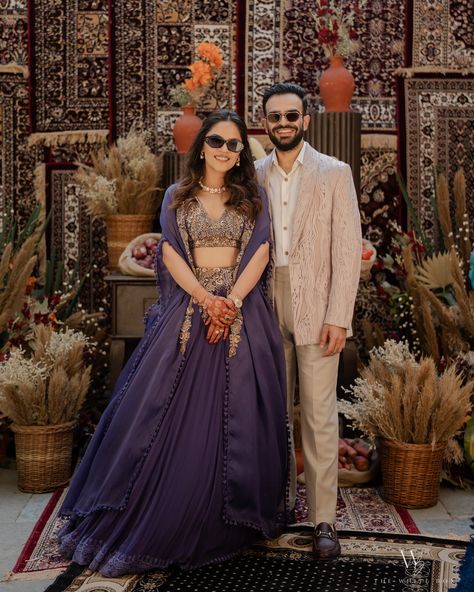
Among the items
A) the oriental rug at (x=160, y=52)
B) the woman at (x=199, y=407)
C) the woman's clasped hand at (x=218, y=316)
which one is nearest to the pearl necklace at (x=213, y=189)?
the woman at (x=199, y=407)

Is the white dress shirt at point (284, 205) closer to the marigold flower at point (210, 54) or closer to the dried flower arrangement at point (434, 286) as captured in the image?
the dried flower arrangement at point (434, 286)

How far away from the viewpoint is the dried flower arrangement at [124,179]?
17.0 ft

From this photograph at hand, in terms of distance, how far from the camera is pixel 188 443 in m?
3.39

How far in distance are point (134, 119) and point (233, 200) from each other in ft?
7.46

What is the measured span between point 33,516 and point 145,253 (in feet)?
5.28

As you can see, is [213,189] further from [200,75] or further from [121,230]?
[200,75]

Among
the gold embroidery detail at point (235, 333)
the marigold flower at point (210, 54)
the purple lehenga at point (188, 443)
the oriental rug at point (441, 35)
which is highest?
the oriental rug at point (441, 35)

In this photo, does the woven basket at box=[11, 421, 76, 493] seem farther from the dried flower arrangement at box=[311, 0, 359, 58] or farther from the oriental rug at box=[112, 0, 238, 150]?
the dried flower arrangement at box=[311, 0, 359, 58]

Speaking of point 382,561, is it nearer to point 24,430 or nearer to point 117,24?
point 24,430

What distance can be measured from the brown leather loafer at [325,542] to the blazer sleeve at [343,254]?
2.65 ft

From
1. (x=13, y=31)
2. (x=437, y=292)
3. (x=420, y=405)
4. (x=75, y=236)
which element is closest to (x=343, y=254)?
(x=420, y=405)

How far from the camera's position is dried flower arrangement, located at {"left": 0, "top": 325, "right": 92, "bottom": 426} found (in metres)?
4.39

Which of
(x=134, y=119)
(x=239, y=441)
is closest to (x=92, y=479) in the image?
(x=239, y=441)

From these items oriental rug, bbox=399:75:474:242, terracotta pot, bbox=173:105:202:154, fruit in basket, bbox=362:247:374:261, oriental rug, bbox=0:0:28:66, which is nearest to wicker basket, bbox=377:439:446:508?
fruit in basket, bbox=362:247:374:261
